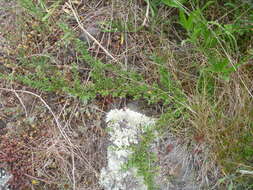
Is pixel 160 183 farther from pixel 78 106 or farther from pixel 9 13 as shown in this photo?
pixel 9 13

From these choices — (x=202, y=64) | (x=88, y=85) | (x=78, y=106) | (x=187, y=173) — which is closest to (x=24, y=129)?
(x=78, y=106)

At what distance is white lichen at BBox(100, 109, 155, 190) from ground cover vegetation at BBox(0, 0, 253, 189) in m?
0.10

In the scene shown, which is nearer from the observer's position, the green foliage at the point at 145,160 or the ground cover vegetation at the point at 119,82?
the green foliage at the point at 145,160

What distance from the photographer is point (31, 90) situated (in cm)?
268

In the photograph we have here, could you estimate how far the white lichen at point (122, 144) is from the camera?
7.76 feet

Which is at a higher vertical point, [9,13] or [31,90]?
[9,13]

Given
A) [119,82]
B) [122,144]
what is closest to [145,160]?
[122,144]

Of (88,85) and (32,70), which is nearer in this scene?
(88,85)

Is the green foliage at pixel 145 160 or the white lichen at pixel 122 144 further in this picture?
the white lichen at pixel 122 144

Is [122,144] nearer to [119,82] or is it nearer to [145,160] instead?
[145,160]

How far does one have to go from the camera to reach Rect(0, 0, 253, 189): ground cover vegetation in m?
2.32

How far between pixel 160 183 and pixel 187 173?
0.75 feet

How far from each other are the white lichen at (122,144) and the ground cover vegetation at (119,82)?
105 mm

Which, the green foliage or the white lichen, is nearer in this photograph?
the green foliage
